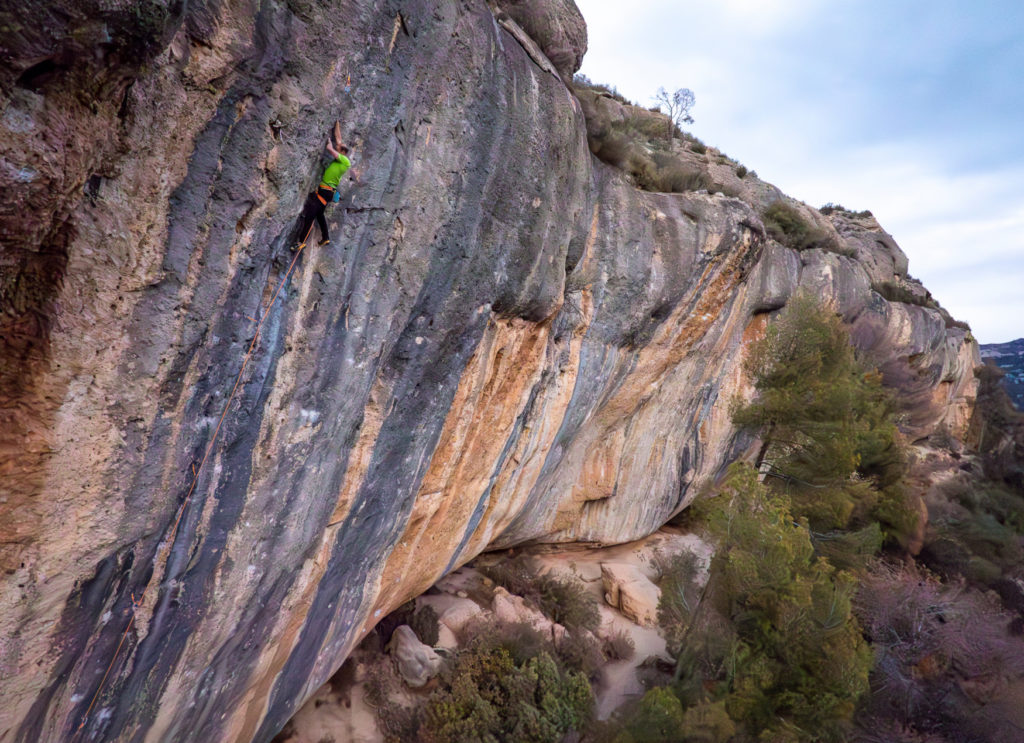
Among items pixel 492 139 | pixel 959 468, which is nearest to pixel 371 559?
pixel 492 139

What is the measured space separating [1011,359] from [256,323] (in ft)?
195

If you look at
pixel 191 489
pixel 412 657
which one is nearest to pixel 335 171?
pixel 191 489

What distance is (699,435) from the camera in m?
10.3

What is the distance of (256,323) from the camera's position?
3066 millimetres

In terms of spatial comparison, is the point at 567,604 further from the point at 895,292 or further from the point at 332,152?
the point at 895,292

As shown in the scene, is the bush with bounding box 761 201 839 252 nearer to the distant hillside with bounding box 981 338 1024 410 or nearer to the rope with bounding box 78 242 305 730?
the rope with bounding box 78 242 305 730

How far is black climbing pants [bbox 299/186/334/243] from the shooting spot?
3.13m

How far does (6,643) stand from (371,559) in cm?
290

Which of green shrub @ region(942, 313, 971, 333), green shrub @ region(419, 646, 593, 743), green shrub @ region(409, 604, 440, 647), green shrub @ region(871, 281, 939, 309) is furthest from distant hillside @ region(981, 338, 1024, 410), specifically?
green shrub @ region(409, 604, 440, 647)

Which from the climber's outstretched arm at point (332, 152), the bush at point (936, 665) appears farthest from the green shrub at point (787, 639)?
the climber's outstretched arm at point (332, 152)

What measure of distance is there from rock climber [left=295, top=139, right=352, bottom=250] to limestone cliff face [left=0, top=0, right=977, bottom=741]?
9 centimetres

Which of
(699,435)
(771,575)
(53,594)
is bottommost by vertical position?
(53,594)

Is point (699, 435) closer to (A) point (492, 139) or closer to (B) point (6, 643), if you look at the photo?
(A) point (492, 139)

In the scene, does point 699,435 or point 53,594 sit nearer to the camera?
point 53,594
